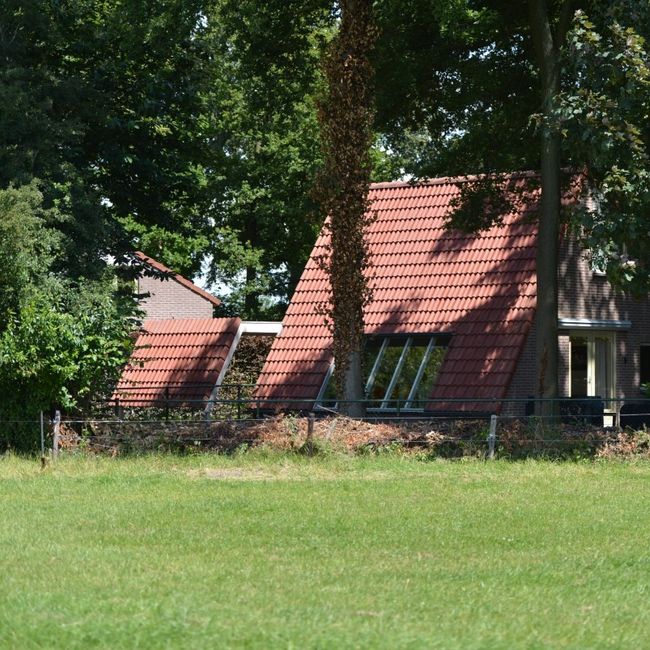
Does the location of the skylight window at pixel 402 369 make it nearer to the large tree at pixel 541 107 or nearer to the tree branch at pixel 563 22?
the large tree at pixel 541 107

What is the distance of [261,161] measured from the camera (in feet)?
193

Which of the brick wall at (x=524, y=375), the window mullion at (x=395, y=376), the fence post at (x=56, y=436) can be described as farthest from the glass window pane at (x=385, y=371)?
the fence post at (x=56, y=436)

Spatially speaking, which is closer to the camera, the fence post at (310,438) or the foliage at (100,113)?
the fence post at (310,438)

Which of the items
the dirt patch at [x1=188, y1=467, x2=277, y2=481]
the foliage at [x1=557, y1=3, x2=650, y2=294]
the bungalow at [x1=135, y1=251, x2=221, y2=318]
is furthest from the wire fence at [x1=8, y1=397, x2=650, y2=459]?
the bungalow at [x1=135, y1=251, x2=221, y2=318]

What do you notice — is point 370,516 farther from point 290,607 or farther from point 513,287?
point 513,287

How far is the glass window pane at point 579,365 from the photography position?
36.7m

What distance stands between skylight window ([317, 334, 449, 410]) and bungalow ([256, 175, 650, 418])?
0.08 ft

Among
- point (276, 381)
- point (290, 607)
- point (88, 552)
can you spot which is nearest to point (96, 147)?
point (276, 381)

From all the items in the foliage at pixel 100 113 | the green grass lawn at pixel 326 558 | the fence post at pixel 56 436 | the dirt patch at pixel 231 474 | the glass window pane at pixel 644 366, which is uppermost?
the foliage at pixel 100 113

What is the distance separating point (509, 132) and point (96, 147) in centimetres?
1077

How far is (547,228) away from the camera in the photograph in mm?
28672

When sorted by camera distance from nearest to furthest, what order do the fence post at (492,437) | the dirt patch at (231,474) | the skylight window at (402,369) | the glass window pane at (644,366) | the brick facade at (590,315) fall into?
the dirt patch at (231,474) → the fence post at (492,437) → the brick facade at (590,315) → the skylight window at (402,369) → the glass window pane at (644,366)

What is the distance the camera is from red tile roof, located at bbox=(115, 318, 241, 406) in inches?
1639

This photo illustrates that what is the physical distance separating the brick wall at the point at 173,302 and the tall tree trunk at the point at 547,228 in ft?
111
